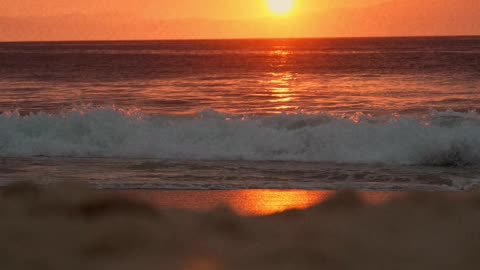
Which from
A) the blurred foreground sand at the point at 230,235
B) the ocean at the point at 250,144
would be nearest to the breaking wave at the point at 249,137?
the ocean at the point at 250,144

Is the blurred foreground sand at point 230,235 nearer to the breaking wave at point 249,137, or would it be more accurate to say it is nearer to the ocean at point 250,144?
the ocean at point 250,144

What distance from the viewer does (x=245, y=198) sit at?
8.55 m

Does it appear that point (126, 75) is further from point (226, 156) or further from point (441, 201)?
point (441, 201)

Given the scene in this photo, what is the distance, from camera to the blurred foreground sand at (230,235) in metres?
4.37

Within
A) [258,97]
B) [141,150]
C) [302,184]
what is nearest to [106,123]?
[141,150]

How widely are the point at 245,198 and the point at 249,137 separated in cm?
551

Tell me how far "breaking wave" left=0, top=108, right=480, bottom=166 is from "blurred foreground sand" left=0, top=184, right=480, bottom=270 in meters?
6.71

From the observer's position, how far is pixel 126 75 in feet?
122

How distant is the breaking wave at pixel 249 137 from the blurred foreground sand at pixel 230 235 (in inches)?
264

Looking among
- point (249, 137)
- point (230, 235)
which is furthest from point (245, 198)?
point (249, 137)

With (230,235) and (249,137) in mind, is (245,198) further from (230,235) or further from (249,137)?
(249,137)

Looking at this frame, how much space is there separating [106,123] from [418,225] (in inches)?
414

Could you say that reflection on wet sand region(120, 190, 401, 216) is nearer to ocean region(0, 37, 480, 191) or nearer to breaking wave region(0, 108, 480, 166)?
ocean region(0, 37, 480, 191)

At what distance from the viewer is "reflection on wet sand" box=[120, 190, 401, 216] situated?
26.3 ft
